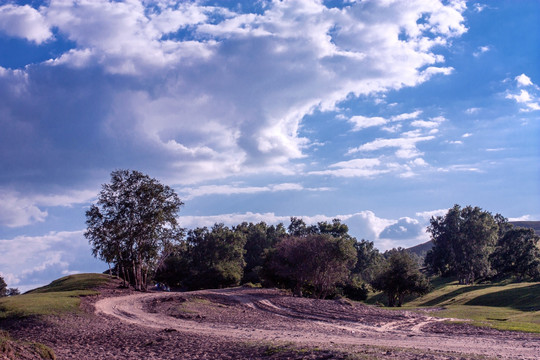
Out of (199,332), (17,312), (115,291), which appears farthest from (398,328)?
(115,291)

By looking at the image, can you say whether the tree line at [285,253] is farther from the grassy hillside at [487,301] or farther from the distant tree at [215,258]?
the grassy hillside at [487,301]

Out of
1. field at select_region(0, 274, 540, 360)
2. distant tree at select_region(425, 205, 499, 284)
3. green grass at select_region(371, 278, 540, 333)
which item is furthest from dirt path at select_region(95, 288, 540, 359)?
distant tree at select_region(425, 205, 499, 284)

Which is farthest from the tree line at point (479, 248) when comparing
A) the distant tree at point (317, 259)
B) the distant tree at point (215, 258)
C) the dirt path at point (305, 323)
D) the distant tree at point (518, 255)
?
the dirt path at point (305, 323)

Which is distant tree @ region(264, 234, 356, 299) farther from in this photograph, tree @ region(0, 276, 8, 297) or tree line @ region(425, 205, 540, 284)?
tree @ region(0, 276, 8, 297)

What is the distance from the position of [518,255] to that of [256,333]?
78.8m

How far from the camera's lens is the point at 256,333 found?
20.5m

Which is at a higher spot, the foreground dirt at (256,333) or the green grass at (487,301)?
the foreground dirt at (256,333)

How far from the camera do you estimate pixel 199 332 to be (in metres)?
20.7

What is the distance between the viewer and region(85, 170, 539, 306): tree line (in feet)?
138

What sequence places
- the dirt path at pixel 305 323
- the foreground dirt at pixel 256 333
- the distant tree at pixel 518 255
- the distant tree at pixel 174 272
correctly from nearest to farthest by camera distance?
the foreground dirt at pixel 256 333 < the dirt path at pixel 305 323 < the distant tree at pixel 174 272 < the distant tree at pixel 518 255

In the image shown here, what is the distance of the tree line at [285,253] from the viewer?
4212cm

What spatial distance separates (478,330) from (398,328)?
426cm

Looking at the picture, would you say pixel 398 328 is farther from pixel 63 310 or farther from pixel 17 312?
pixel 17 312

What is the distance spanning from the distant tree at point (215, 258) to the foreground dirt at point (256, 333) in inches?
1037
